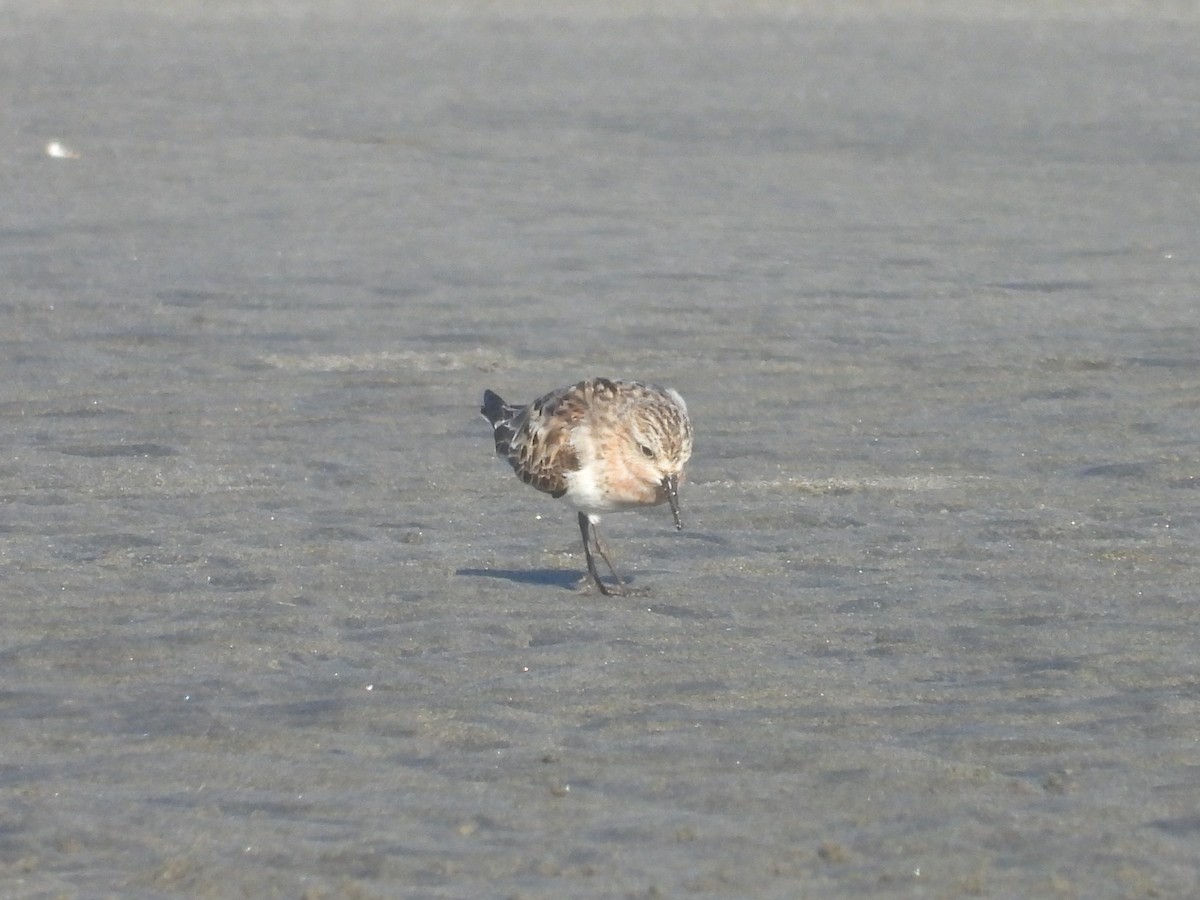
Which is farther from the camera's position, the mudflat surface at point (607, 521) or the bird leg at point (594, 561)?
the bird leg at point (594, 561)

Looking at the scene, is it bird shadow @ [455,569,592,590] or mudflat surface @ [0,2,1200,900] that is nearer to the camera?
mudflat surface @ [0,2,1200,900]

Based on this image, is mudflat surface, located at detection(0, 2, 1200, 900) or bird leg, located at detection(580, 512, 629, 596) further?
bird leg, located at detection(580, 512, 629, 596)

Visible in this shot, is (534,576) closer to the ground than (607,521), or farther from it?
closer to the ground

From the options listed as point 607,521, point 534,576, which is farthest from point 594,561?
point 607,521

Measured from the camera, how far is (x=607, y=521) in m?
11.2

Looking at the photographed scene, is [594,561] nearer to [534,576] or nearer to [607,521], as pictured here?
[534,576]

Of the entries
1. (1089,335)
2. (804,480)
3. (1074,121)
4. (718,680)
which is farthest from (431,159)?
(718,680)

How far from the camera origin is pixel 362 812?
22.7 ft

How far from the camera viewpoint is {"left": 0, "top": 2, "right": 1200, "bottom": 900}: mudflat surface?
269 inches

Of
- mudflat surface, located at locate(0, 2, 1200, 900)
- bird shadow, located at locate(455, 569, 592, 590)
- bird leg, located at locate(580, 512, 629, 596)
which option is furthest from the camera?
bird shadow, located at locate(455, 569, 592, 590)

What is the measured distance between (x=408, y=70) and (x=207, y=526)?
66.7 feet

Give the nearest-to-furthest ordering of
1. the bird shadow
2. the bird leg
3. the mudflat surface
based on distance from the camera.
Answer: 1. the mudflat surface
2. the bird leg
3. the bird shadow

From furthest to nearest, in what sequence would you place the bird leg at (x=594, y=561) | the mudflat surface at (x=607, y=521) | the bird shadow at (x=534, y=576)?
the bird shadow at (x=534, y=576)
the bird leg at (x=594, y=561)
the mudflat surface at (x=607, y=521)

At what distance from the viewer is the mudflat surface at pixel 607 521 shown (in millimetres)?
6828
